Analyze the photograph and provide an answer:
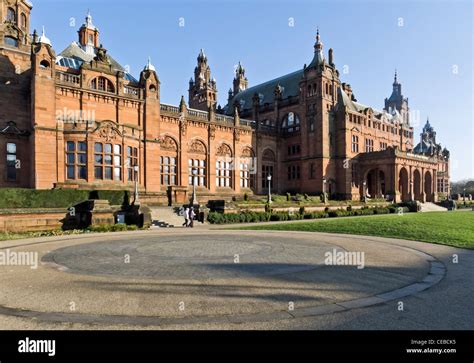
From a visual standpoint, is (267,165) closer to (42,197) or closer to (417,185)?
(417,185)

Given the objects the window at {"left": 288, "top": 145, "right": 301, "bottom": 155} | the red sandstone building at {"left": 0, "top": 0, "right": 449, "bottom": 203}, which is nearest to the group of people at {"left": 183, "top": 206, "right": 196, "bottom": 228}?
the red sandstone building at {"left": 0, "top": 0, "right": 449, "bottom": 203}

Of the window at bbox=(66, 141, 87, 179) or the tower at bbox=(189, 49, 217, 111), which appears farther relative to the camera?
the tower at bbox=(189, 49, 217, 111)

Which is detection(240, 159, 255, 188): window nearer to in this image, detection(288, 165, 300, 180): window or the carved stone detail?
detection(288, 165, 300, 180): window

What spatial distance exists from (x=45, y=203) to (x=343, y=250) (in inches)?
841

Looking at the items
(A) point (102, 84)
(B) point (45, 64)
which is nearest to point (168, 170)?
(A) point (102, 84)

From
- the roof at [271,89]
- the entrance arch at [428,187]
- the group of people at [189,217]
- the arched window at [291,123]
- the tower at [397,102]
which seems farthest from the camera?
the tower at [397,102]

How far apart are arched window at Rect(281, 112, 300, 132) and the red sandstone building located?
18 centimetres

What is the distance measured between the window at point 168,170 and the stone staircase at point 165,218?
1115cm

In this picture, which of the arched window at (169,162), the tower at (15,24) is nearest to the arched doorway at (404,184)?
the arched window at (169,162)

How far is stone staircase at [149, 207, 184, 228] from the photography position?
25261mm

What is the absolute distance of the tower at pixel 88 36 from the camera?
45688 millimetres

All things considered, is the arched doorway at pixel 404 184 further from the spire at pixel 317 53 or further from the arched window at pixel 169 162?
the arched window at pixel 169 162

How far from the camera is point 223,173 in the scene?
4747 cm
